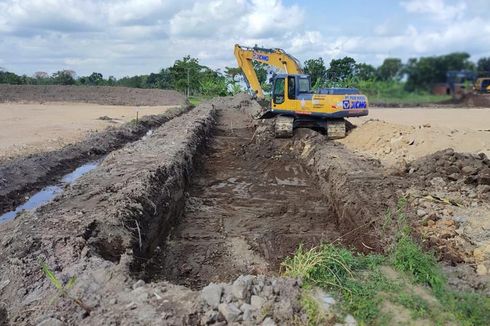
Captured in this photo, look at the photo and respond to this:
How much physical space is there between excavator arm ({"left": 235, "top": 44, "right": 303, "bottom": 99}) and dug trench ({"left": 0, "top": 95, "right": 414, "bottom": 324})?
4.85 metres

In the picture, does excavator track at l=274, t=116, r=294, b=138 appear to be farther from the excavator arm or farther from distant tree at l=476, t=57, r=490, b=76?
distant tree at l=476, t=57, r=490, b=76

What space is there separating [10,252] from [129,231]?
1596mm

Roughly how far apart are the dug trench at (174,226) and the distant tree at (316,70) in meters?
4.58

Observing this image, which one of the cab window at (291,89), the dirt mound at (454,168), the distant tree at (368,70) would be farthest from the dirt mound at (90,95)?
the dirt mound at (454,168)

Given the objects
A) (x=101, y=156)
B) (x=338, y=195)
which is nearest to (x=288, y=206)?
(x=338, y=195)

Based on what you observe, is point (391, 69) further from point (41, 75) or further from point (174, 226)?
point (41, 75)

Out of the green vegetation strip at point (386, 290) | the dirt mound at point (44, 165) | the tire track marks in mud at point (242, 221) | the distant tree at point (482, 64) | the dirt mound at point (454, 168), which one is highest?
the distant tree at point (482, 64)

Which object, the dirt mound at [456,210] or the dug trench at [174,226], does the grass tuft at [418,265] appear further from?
the dug trench at [174,226]

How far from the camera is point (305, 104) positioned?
1683 cm

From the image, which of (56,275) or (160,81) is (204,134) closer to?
(56,275)

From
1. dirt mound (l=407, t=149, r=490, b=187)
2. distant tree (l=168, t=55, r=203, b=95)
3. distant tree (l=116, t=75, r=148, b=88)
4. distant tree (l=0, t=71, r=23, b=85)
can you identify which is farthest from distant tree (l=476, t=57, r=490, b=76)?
distant tree (l=116, t=75, r=148, b=88)

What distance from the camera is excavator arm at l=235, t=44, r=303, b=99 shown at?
19.0 metres

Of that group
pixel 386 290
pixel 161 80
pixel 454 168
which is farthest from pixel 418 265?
pixel 161 80

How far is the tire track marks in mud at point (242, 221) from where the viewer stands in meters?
7.46
